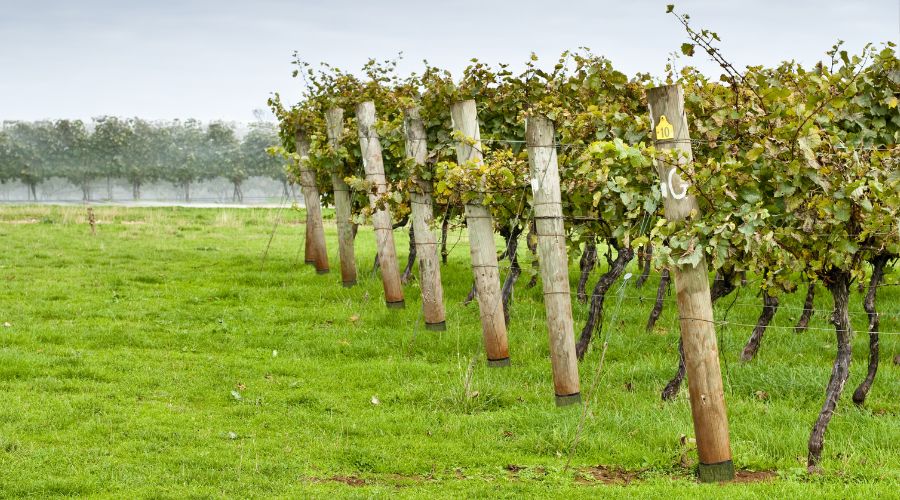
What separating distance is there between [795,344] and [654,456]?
212 inches

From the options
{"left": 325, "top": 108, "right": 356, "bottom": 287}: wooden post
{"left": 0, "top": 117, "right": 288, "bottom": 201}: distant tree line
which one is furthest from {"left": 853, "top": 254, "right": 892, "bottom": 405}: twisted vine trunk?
{"left": 0, "top": 117, "right": 288, "bottom": 201}: distant tree line

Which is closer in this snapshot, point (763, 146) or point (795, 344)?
point (763, 146)

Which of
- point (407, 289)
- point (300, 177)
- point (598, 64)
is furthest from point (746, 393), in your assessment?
point (300, 177)

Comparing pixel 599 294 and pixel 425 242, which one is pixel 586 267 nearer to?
pixel 425 242

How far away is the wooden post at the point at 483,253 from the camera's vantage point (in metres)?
12.0

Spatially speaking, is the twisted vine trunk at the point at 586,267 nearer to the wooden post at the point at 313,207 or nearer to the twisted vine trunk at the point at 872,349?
the twisted vine trunk at the point at 872,349

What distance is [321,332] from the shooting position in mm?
14789

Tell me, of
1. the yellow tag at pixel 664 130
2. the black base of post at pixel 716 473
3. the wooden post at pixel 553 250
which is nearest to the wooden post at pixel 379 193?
the wooden post at pixel 553 250

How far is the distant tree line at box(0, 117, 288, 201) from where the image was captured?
12038cm

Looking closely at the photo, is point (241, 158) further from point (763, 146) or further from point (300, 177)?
point (763, 146)

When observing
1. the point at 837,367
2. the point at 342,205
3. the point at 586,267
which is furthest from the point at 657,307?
the point at 342,205

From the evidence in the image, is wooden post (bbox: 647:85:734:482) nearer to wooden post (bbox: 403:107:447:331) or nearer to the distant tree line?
wooden post (bbox: 403:107:447:331)

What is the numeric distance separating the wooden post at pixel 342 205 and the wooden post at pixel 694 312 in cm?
1053

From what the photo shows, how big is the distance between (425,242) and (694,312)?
716 centimetres
